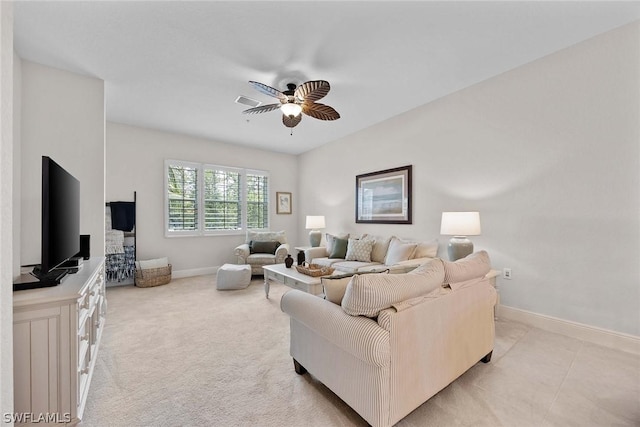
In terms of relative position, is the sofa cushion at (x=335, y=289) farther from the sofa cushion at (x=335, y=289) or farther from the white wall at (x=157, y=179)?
the white wall at (x=157, y=179)

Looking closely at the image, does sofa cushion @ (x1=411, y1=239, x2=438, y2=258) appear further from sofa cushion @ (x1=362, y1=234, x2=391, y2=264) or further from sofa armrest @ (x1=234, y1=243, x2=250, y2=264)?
sofa armrest @ (x1=234, y1=243, x2=250, y2=264)

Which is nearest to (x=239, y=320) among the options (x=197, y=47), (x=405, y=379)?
(x=405, y=379)

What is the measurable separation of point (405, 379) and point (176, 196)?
5.08 metres

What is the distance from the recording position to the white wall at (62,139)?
2.67 m

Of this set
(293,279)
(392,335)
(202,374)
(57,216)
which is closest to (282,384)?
(202,374)

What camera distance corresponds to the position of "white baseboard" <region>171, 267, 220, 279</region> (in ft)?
16.6

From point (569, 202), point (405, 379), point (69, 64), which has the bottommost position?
point (405, 379)

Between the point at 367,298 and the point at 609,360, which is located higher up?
the point at 367,298

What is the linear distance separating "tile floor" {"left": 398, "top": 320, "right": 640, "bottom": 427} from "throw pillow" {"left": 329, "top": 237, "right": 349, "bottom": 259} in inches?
98.2

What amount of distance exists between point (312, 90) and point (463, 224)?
86.1 inches

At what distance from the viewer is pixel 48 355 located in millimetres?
1457

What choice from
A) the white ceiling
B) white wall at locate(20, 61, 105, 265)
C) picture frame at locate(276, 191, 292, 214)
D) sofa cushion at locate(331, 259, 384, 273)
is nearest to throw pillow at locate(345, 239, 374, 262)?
sofa cushion at locate(331, 259, 384, 273)

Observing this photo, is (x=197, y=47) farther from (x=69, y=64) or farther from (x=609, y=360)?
(x=609, y=360)
